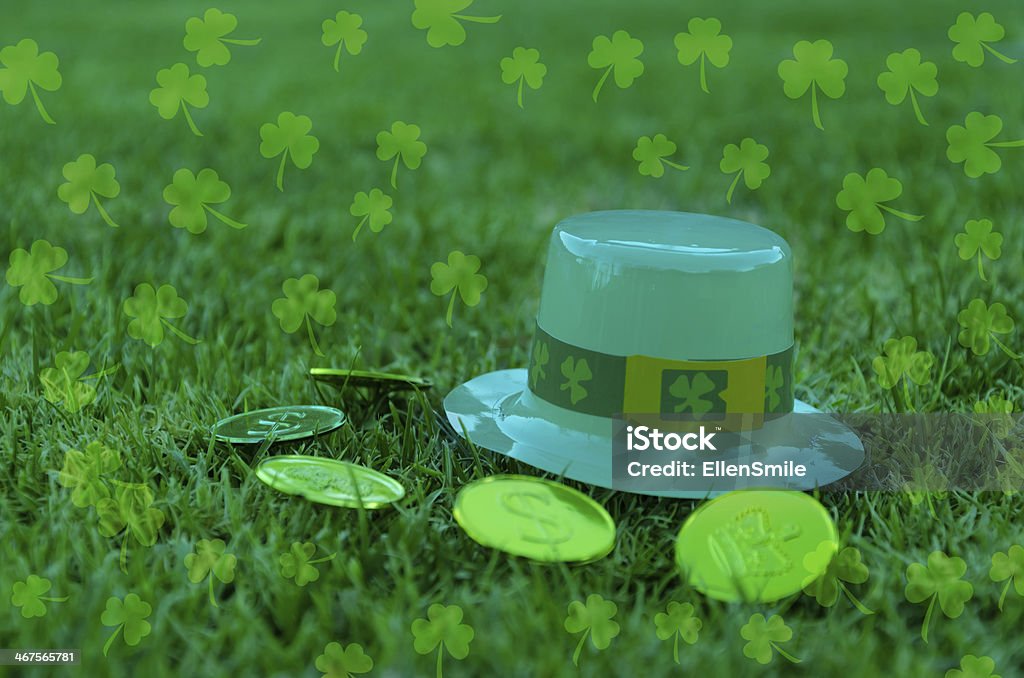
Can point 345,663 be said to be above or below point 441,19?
below

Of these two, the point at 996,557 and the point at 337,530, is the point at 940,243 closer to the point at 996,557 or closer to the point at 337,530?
the point at 996,557

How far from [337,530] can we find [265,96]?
9.34 ft

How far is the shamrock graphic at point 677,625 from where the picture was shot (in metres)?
1.10

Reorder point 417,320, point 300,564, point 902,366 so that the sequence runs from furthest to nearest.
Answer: point 417,320 < point 902,366 < point 300,564

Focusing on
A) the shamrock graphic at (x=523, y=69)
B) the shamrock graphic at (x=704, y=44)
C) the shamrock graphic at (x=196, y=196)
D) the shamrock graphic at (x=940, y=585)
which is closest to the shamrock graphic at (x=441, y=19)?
the shamrock graphic at (x=523, y=69)

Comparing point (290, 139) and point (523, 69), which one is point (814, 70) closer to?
point (523, 69)

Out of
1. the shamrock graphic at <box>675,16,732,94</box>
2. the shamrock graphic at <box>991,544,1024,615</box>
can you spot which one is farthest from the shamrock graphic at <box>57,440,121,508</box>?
the shamrock graphic at <box>991,544,1024,615</box>

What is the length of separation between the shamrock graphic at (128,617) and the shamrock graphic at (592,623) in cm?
48

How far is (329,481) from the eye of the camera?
4.13ft

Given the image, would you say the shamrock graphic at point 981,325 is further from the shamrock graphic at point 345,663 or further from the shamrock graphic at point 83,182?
the shamrock graphic at point 83,182

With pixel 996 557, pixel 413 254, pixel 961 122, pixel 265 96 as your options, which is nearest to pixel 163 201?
pixel 413 254

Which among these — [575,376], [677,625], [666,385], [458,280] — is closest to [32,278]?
[458,280]

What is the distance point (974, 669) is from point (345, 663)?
702mm

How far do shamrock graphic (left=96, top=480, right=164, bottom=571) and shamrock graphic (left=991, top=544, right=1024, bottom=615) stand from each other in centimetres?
107
